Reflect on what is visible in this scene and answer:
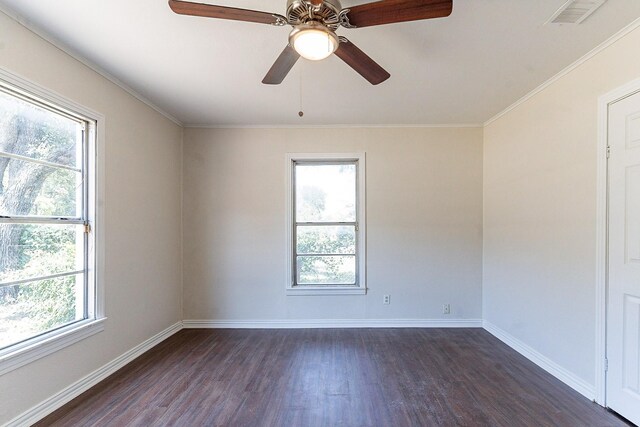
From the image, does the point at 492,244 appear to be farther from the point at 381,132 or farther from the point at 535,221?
the point at 381,132

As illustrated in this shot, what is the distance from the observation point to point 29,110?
79.4 inches

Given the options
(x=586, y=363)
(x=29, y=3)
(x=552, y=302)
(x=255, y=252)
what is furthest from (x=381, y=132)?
(x=29, y=3)

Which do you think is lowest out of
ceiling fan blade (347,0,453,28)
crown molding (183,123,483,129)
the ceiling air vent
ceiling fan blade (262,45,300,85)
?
ceiling fan blade (262,45,300,85)

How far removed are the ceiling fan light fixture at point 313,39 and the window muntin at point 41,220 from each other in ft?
6.17

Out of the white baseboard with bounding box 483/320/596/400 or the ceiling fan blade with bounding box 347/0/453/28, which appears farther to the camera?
the white baseboard with bounding box 483/320/596/400

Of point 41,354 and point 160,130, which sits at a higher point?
point 160,130

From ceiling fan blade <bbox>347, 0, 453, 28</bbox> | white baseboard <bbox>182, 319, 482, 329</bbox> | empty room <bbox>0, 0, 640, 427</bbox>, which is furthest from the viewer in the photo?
white baseboard <bbox>182, 319, 482, 329</bbox>

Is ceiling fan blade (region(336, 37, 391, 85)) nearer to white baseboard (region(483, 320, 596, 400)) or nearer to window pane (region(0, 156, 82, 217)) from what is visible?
window pane (region(0, 156, 82, 217))

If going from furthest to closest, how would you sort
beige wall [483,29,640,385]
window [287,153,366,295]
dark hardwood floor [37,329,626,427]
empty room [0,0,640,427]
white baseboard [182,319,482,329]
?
window [287,153,366,295], white baseboard [182,319,482,329], beige wall [483,29,640,385], dark hardwood floor [37,329,626,427], empty room [0,0,640,427]

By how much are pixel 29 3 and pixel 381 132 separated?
3.29m

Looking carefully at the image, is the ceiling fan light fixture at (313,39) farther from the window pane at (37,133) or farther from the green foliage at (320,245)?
the green foliage at (320,245)

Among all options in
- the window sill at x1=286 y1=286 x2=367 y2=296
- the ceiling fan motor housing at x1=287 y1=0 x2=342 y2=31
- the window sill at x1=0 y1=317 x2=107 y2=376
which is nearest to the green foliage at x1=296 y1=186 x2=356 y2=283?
the window sill at x1=286 y1=286 x2=367 y2=296

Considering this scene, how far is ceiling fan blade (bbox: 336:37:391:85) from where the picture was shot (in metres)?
1.66

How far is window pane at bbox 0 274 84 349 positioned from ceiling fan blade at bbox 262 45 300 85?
2138mm
